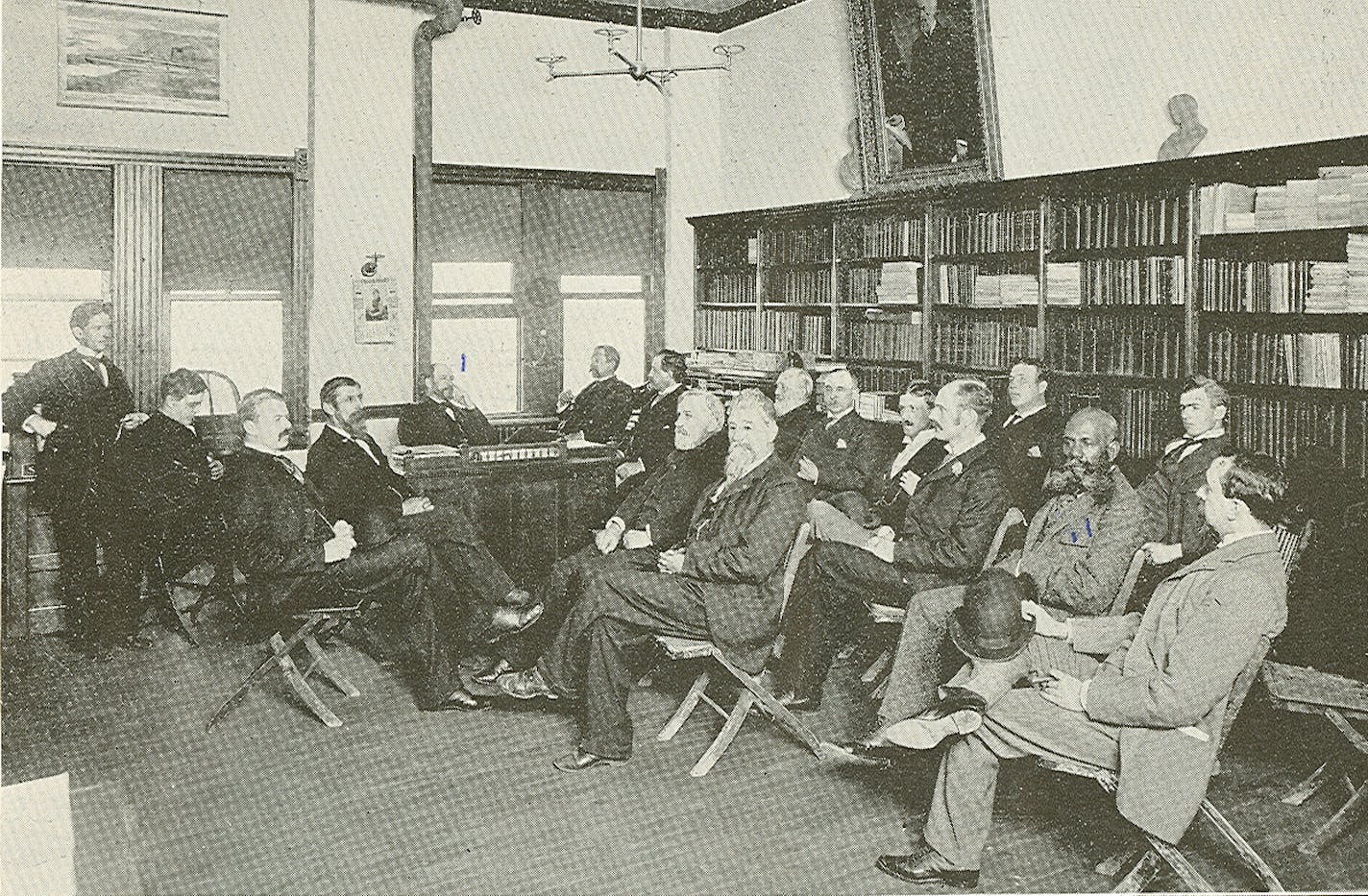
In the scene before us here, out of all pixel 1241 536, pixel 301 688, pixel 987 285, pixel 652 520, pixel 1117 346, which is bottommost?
pixel 301 688

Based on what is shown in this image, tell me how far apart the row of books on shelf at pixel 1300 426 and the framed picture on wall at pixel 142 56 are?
6433 mm

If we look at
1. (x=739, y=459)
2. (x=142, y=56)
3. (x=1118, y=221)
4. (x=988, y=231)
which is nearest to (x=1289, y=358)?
(x=1118, y=221)

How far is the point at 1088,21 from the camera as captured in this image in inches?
235

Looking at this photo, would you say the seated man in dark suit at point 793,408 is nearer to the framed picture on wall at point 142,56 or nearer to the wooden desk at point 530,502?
the wooden desk at point 530,502

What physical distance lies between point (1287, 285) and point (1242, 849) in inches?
108

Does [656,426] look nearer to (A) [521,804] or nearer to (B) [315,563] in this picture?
(B) [315,563]

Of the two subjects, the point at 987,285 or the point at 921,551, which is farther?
the point at 987,285

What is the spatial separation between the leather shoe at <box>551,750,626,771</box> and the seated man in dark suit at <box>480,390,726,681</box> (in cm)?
81

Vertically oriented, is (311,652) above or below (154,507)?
below

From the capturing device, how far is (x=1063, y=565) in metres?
3.78

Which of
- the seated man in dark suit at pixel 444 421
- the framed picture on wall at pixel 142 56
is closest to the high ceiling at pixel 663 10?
the framed picture on wall at pixel 142 56

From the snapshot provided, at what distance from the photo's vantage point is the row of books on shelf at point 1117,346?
526cm

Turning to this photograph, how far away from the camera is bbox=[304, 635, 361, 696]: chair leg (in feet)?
Answer: 14.2

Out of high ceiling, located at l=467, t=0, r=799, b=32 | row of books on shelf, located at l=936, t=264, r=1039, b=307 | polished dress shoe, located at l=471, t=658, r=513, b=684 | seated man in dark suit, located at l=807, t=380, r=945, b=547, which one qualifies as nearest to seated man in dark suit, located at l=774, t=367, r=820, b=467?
seated man in dark suit, located at l=807, t=380, r=945, b=547
